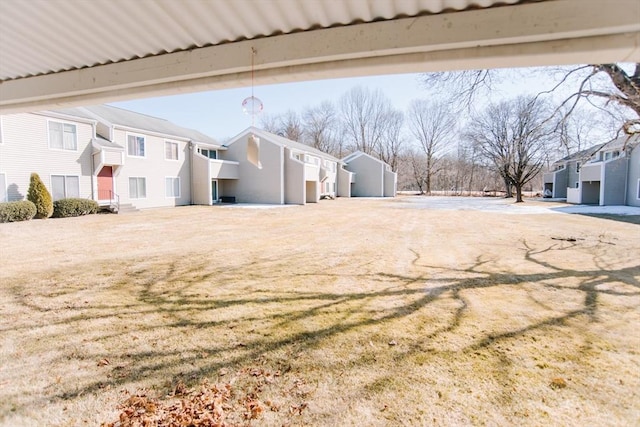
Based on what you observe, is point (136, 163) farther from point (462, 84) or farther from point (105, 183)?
point (462, 84)

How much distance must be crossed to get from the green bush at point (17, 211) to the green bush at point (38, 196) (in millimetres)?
455

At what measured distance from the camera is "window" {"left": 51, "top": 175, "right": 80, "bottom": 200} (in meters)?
16.2

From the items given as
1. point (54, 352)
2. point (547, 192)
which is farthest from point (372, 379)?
point (547, 192)

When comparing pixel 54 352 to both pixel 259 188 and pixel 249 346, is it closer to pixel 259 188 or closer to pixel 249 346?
pixel 249 346

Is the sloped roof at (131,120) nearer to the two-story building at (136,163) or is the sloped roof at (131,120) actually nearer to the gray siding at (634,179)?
the two-story building at (136,163)

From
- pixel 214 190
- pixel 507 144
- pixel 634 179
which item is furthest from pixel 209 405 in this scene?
pixel 507 144

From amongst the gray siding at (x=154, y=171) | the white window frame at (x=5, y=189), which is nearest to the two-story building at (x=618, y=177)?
the gray siding at (x=154, y=171)

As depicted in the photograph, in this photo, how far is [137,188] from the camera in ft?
66.6

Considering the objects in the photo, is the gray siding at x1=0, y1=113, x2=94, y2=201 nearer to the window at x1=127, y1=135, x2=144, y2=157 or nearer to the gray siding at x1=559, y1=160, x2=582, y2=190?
the window at x1=127, y1=135, x2=144, y2=157

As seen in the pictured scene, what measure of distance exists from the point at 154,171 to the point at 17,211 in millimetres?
8212

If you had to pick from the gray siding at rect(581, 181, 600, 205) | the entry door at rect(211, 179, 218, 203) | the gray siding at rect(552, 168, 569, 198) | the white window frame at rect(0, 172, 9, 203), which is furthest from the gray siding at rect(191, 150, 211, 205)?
the gray siding at rect(552, 168, 569, 198)

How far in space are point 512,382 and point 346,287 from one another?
299 cm

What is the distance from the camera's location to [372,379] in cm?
300

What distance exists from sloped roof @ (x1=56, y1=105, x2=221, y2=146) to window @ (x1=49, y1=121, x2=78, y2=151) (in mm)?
712
